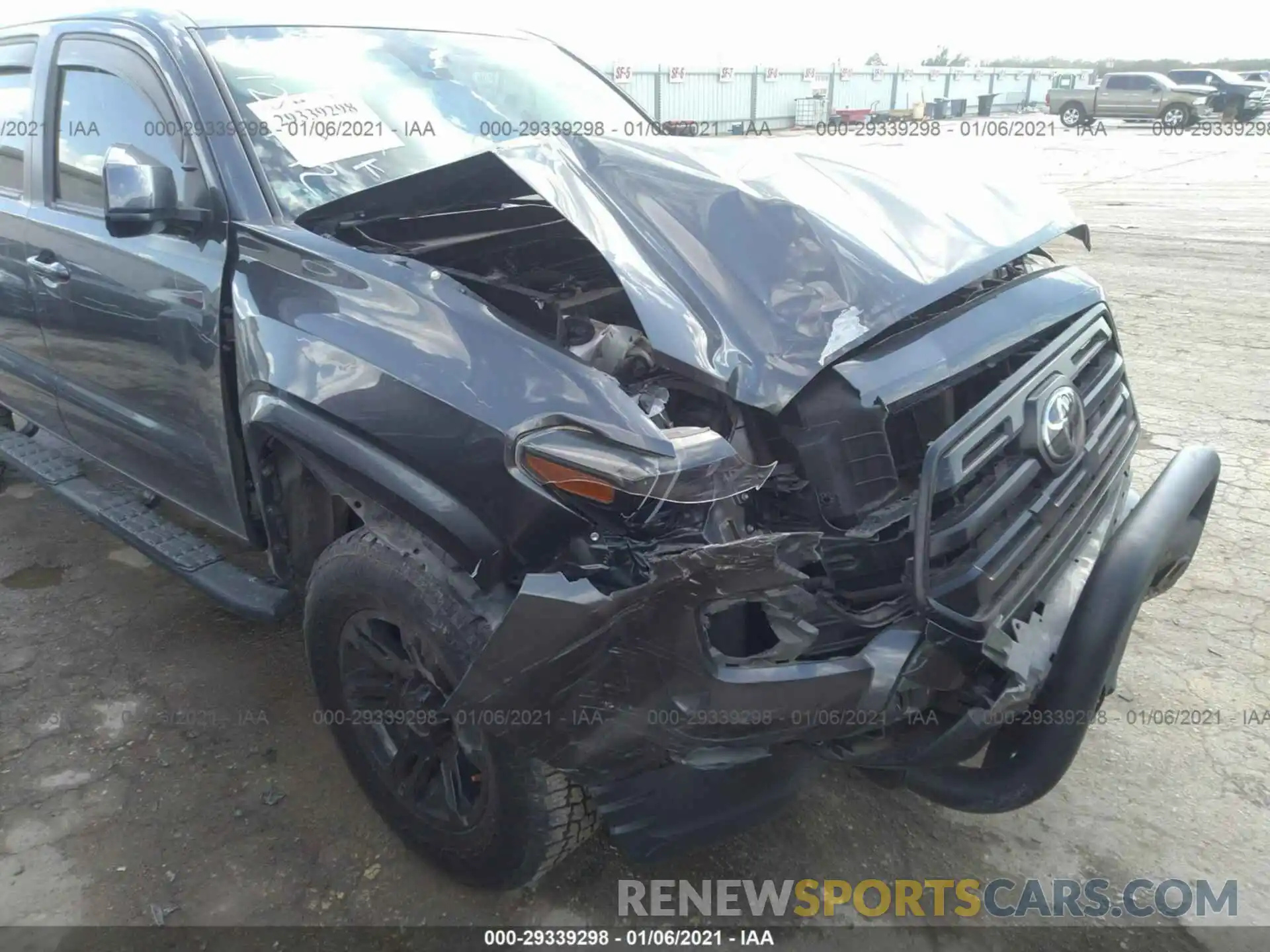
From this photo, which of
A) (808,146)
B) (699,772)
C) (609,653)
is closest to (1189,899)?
(699,772)

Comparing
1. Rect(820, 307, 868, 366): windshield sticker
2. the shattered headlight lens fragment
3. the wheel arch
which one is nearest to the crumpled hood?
Rect(820, 307, 868, 366): windshield sticker

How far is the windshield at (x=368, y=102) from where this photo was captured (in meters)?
2.62

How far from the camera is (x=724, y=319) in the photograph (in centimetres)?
198

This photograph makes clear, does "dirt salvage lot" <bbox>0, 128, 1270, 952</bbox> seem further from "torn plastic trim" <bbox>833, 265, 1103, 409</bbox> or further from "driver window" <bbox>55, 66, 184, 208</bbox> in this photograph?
"driver window" <bbox>55, 66, 184, 208</bbox>

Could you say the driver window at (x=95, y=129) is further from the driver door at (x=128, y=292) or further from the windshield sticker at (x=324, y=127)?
the windshield sticker at (x=324, y=127)

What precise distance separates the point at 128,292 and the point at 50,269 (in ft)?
1.86

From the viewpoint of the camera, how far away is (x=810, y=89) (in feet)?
115

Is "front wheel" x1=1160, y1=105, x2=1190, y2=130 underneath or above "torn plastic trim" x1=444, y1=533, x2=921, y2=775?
underneath

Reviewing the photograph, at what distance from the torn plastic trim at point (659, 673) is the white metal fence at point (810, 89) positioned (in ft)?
73.3

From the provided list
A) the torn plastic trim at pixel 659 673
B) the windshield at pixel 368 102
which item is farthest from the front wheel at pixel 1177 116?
the torn plastic trim at pixel 659 673

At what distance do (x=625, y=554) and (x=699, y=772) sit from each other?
54 cm

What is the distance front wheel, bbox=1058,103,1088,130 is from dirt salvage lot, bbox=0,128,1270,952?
31.9 metres

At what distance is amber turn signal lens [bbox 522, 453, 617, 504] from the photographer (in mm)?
1756

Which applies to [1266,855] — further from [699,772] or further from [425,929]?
[425,929]
